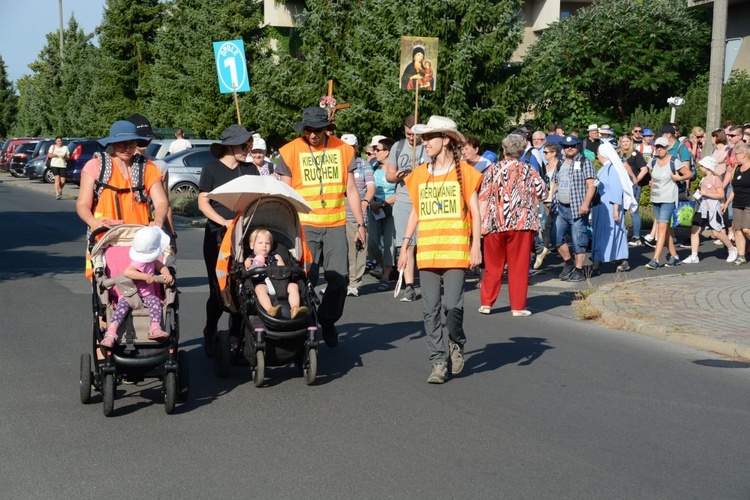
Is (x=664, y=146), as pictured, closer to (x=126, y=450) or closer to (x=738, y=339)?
(x=738, y=339)

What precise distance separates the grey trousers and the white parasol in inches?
44.6

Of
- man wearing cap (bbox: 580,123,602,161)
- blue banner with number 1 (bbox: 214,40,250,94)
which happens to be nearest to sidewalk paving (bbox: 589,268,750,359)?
man wearing cap (bbox: 580,123,602,161)

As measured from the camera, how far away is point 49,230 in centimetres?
2267

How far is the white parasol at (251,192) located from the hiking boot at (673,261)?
9.08 meters

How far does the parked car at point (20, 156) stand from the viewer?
52.3 metres

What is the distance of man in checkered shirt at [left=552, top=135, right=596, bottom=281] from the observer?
14594 mm

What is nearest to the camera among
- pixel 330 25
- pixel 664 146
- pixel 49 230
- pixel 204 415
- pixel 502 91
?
pixel 204 415

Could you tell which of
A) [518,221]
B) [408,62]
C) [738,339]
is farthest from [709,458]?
[408,62]

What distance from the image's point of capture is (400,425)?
23.0ft

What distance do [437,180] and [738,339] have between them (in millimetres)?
3572

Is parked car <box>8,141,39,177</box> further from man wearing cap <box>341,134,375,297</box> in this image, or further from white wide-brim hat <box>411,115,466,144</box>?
white wide-brim hat <box>411,115,466,144</box>

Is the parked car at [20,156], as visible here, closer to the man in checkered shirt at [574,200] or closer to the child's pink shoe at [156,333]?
the man in checkered shirt at [574,200]

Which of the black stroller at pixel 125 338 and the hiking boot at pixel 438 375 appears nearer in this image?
the black stroller at pixel 125 338

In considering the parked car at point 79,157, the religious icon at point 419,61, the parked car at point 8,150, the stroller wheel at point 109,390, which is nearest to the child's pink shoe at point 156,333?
the stroller wheel at point 109,390
